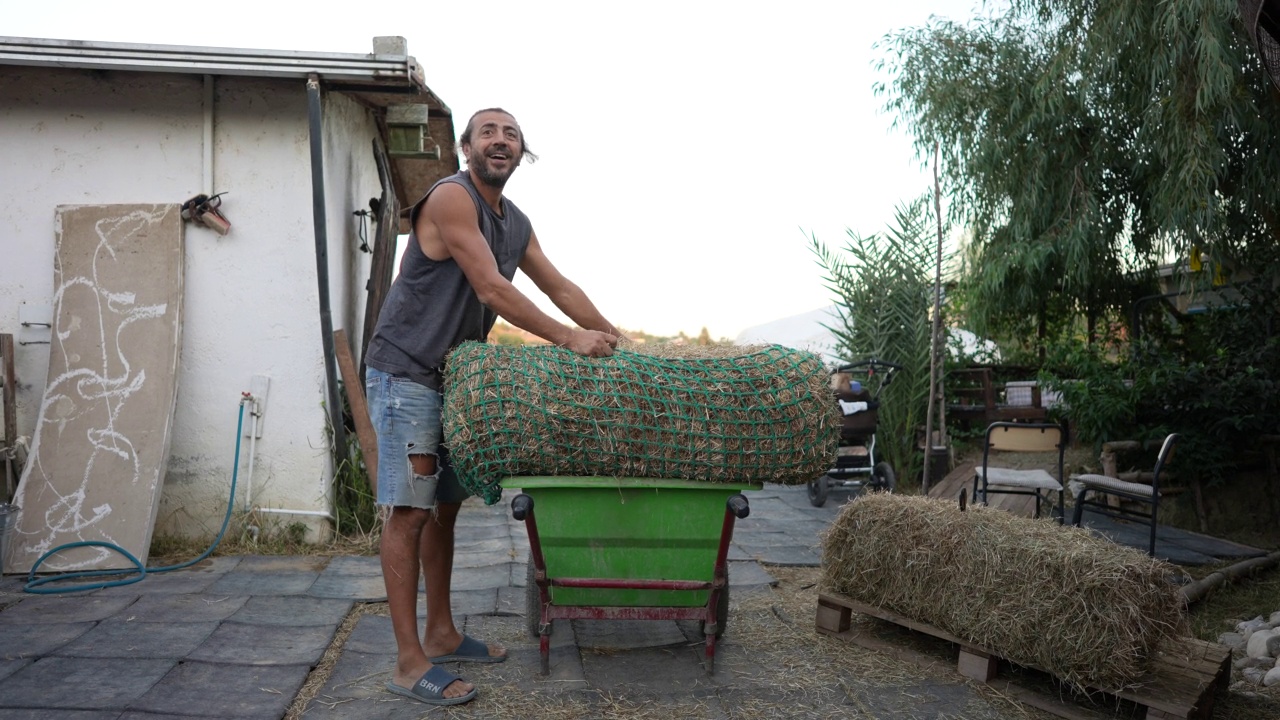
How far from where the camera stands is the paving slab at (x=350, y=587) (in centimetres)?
451

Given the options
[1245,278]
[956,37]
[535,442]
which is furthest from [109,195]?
[1245,278]

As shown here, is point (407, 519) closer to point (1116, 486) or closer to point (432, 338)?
point (432, 338)

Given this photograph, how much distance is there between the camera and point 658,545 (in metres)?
3.39

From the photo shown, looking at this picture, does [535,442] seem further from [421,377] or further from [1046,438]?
[1046,438]

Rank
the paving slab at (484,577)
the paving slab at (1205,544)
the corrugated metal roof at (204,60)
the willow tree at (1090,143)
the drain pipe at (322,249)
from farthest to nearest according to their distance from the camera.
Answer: the willow tree at (1090,143)
the paving slab at (1205,544)
the drain pipe at (322,249)
the corrugated metal roof at (204,60)
the paving slab at (484,577)

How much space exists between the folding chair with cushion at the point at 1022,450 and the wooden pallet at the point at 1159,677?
6.47 feet

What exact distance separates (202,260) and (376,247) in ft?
4.05

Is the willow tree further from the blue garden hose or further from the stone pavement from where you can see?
the blue garden hose

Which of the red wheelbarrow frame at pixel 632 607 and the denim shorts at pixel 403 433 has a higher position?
the denim shorts at pixel 403 433

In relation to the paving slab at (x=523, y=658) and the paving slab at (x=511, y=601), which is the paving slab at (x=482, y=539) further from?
the paving slab at (x=523, y=658)

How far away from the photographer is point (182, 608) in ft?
13.8

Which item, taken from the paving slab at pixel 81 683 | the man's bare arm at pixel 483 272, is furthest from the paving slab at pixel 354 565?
the man's bare arm at pixel 483 272

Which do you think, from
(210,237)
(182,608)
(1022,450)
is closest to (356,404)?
(210,237)

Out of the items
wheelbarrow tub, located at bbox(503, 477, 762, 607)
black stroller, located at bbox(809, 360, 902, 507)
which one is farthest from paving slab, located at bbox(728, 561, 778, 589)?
black stroller, located at bbox(809, 360, 902, 507)
